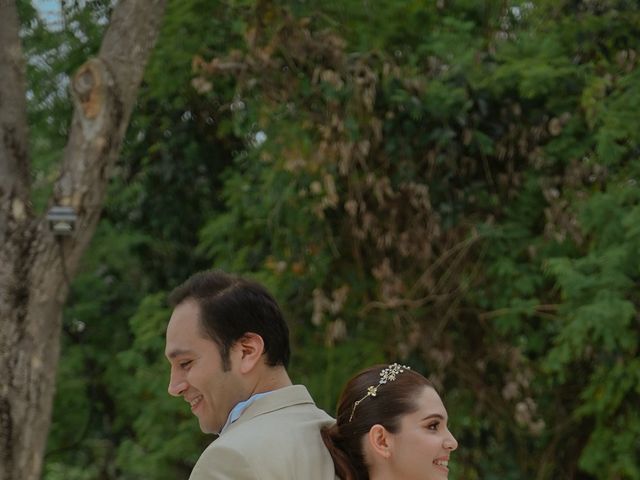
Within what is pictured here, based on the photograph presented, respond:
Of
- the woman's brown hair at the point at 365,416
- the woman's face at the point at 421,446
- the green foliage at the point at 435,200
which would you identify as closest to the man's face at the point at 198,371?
the woman's brown hair at the point at 365,416

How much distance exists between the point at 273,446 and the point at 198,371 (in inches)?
10.1

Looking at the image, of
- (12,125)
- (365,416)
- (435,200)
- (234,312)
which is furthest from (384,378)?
(435,200)

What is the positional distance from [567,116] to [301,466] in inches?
249

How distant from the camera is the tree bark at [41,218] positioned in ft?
25.5

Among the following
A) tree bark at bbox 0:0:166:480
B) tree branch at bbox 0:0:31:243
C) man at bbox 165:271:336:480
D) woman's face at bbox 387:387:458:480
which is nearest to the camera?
man at bbox 165:271:336:480

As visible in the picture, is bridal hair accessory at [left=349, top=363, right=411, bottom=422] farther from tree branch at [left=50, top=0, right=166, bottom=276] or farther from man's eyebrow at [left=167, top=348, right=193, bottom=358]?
tree branch at [left=50, top=0, right=166, bottom=276]

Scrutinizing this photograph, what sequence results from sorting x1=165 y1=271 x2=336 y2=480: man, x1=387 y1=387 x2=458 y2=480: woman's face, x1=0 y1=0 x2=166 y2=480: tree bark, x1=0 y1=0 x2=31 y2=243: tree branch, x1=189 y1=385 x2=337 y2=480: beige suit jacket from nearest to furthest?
x1=189 y1=385 x2=337 y2=480: beige suit jacket, x1=165 y1=271 x2=336 y2=480: man, x1=387 y1=387 x2=458 y2=480: woman's face, x1=0 y1=0 x2=166 y2=480: tree bark, x1=0 y1=0 x2=31 y2=243: tree branch

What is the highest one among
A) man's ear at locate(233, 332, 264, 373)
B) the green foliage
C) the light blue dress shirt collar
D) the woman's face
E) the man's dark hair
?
the green foliage

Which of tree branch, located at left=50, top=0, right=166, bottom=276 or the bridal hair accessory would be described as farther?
tree branch, located at left=50, top=0, right=166, bottom=276

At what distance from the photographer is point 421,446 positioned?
2.96 metres

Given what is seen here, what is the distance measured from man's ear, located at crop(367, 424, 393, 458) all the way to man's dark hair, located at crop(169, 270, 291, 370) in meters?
0.25

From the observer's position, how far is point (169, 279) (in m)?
11.6

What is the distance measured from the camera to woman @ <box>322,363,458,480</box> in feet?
9.71

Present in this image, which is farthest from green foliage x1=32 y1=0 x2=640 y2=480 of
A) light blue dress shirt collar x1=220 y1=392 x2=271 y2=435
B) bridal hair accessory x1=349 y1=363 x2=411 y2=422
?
light blue dress shirt collar x1=220 y1=392 x2=271 y2=435
